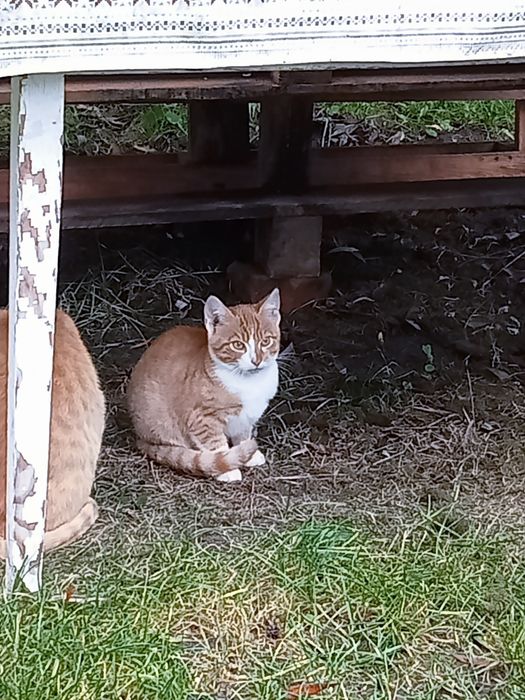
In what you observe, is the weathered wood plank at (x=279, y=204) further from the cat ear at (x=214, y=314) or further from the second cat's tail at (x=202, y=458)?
the second cat's tail at (x=202, y=458)

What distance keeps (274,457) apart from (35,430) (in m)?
1.22

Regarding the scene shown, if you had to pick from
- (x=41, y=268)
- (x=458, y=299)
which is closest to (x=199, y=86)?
(x=41, y=268)

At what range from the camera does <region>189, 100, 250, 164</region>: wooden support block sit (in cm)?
446

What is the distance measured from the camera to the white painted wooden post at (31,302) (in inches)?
91.7

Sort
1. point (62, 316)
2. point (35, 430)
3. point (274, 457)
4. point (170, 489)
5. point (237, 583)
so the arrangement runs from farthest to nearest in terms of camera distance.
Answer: point (274, 457) < point (170, 489) < point (62, 316) < point (237, 583) < point (35, 430)

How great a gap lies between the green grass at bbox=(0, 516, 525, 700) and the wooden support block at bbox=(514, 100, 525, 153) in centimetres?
238

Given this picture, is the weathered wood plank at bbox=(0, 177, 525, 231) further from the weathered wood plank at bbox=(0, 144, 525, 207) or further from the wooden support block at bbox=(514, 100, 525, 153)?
the wooden support block at bbox=(514, 100, 525, 153)

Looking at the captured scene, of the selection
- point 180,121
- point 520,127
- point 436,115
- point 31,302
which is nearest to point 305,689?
point 31,302

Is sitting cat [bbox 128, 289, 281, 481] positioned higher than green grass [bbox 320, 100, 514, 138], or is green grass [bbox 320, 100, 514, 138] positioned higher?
green grass [bbox 320, 100, 514, 138]

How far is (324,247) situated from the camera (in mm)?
5117

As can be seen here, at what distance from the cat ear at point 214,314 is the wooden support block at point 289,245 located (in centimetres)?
101

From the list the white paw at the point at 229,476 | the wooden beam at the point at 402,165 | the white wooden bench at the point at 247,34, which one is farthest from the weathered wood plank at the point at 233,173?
the white wooden bench at the point at 247,34

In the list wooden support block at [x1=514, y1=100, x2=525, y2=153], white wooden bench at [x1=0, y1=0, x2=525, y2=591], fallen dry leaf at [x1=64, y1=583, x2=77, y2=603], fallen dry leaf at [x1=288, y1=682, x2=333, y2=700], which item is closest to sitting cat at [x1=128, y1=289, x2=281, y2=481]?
fallen dry leaf at [x1=64, y1=583, x2=77, y2=603]

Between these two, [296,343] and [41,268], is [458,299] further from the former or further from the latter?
[41,268]
